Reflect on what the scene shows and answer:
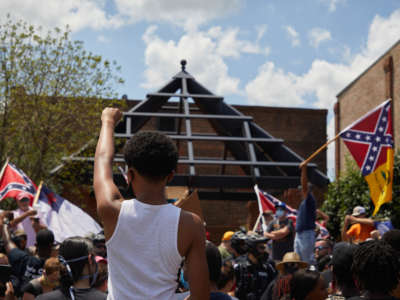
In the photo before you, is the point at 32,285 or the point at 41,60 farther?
the point at 41,60

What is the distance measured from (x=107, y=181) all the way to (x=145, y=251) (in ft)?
1.26

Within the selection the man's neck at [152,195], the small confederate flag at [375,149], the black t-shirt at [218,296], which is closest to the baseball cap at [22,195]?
the small confederate flag at [375,149]

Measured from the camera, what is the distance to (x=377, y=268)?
2.77 metres

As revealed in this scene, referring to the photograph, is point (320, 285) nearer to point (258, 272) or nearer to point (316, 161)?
point (258, 272)

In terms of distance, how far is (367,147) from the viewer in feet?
32.4

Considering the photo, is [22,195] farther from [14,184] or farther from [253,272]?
[253,272]

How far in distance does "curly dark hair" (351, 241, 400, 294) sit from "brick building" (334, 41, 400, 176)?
19229mm

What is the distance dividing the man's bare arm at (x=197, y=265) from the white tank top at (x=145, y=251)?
0.21 feet

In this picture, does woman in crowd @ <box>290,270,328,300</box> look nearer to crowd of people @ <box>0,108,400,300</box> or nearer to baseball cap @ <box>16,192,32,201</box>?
crowd of people @ <box>0,108,400,300</box>

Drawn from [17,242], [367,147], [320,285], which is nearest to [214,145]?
[367,147]

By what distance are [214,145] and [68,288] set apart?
97.4 feet

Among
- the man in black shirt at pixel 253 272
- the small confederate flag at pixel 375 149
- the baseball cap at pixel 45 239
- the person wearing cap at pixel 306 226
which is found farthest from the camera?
the small confederate flag at pixel 375 149

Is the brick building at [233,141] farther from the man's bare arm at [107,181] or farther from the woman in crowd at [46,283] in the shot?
the man's bare arm at [107,181]

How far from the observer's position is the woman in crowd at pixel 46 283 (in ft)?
15.3
